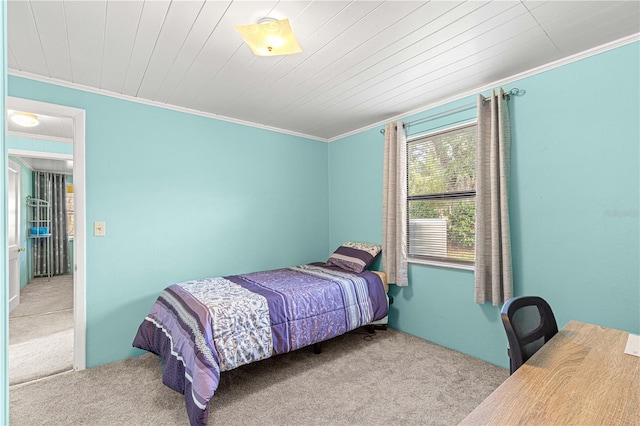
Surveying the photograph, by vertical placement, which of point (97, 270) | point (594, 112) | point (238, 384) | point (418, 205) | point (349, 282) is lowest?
point (238, 384)

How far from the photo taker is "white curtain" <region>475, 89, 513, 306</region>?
7.75 ft

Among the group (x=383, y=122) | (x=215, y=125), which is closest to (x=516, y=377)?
(x=383, y=122)

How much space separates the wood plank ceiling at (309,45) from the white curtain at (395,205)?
1.48ft

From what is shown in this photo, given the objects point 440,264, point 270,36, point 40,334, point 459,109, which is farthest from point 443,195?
point 40,334

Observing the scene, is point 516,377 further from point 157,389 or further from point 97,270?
point 97,270

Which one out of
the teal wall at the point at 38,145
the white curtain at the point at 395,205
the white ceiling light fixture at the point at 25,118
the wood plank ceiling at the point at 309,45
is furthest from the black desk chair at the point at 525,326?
the teal wall at the point at 38,145

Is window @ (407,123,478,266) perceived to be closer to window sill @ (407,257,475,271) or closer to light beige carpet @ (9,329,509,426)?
window sill @ (407,257,475,271)

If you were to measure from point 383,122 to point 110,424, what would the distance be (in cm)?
356

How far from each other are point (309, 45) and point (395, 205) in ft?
6.12

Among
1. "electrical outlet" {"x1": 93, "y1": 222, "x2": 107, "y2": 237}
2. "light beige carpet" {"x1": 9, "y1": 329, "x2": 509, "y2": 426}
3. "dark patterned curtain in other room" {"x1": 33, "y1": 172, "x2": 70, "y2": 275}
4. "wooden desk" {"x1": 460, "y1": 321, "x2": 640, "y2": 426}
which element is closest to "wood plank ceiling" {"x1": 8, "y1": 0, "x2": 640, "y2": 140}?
"electrical outlet" {"x1": 93, "y1": 222, "x2": 107, "y2": 237}

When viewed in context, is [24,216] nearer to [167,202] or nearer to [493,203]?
[167,202]

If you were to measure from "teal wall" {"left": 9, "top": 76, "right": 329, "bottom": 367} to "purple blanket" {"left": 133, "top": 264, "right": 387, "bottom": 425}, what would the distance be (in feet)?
1.15

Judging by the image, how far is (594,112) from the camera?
206 cm

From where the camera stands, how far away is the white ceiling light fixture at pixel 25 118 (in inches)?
121
